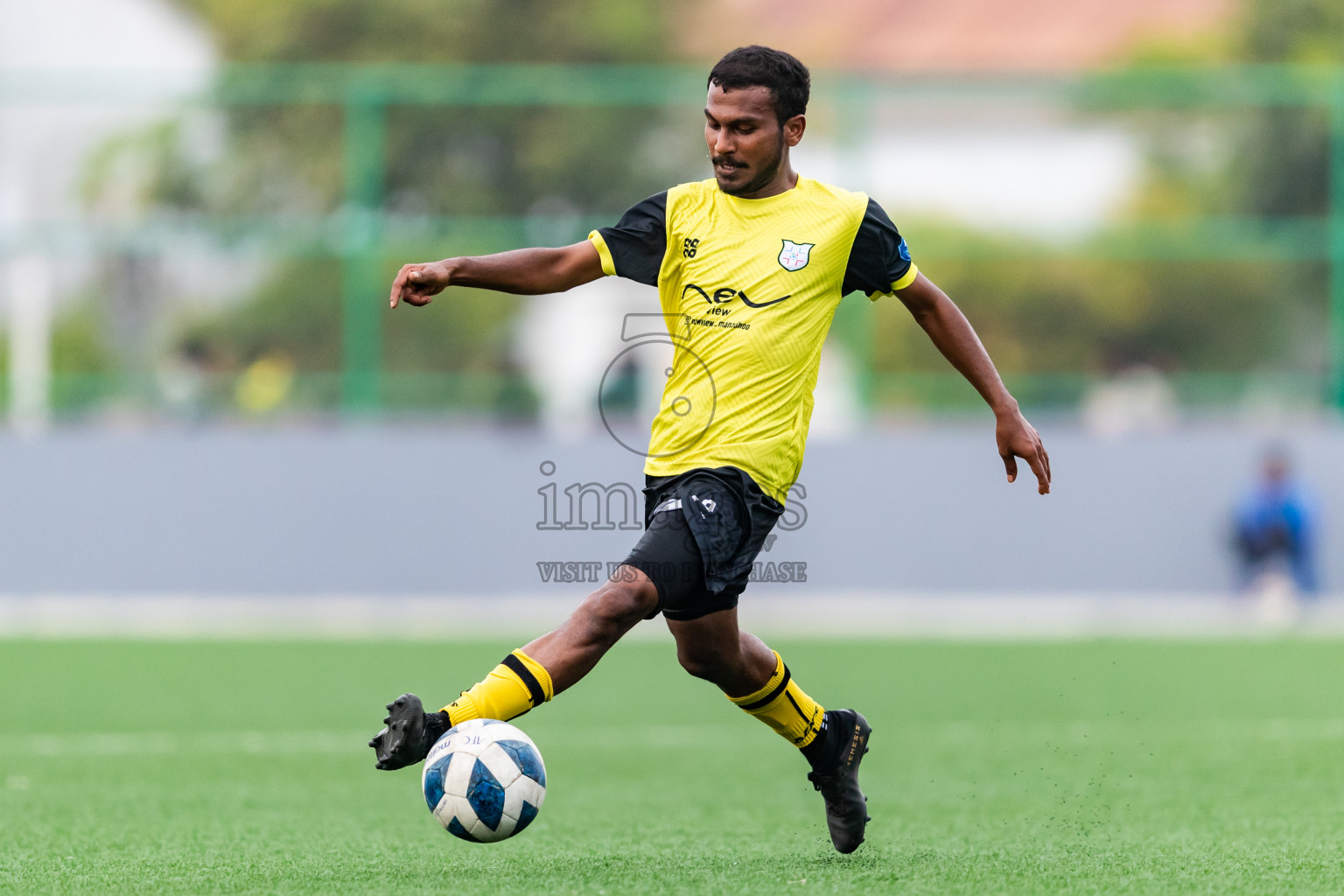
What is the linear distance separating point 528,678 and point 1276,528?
13.6 m

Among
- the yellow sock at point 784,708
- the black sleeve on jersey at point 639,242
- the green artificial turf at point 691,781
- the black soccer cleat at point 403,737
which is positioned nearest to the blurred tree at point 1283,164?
the green artificial turf at point 691,781

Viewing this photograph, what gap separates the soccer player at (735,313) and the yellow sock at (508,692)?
0.47 ft

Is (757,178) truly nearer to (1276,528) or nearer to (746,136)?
(746,136)

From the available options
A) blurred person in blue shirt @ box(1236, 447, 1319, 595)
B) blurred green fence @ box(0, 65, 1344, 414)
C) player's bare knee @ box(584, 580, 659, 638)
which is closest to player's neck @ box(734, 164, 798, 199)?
player's bare knee @ box(584, 580, 659, 638)

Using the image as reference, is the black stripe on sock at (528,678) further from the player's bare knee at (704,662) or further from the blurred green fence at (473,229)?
the blurred green fence at (473,229)

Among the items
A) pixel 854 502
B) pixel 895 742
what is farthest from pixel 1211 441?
pixel 895 742

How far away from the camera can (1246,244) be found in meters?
18.3

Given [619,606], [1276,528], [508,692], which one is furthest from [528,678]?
[1276,528]

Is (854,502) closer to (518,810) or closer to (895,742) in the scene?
(895,742)

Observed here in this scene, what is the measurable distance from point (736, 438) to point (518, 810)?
49.1 inches

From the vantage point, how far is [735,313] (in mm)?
5332

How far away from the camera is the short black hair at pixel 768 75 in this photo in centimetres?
523

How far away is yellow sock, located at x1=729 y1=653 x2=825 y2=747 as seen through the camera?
5637 millimetres

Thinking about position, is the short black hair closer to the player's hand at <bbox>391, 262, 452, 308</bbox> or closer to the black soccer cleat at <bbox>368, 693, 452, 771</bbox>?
the player's hand at <bbox>391, 262, 452, 308</bbox>
